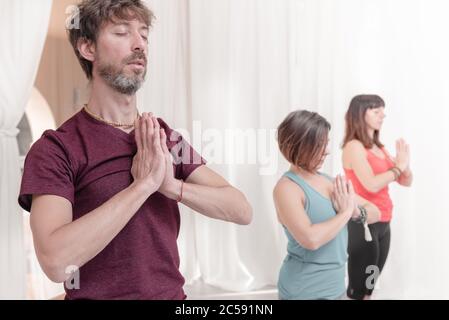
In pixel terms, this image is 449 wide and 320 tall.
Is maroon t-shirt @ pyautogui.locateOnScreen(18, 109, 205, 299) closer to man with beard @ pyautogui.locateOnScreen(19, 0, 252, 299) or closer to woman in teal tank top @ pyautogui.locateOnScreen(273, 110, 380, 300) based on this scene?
man with beard @ pyautogui.locateOnScreen(19, 0, 252, 299)

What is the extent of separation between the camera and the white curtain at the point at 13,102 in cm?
135

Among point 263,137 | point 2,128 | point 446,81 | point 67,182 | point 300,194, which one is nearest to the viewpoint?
point 67,182

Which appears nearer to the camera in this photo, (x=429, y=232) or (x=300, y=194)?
(x=300, y=194)

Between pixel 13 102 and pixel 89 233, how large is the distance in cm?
92

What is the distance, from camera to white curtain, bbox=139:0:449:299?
5.65ft

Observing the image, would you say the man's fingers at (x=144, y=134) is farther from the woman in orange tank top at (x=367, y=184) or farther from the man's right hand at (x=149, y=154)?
the woman in orange tank top at (x=367, y=184)

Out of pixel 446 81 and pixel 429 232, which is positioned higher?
pixel 446 81

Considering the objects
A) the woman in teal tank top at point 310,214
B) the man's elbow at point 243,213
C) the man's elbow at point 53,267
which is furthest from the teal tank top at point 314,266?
the man's elbow at point 53,267

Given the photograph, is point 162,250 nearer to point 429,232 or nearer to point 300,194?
point 300,194

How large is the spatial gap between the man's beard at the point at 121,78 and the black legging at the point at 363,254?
3.03 feet

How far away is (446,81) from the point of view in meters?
1.71
